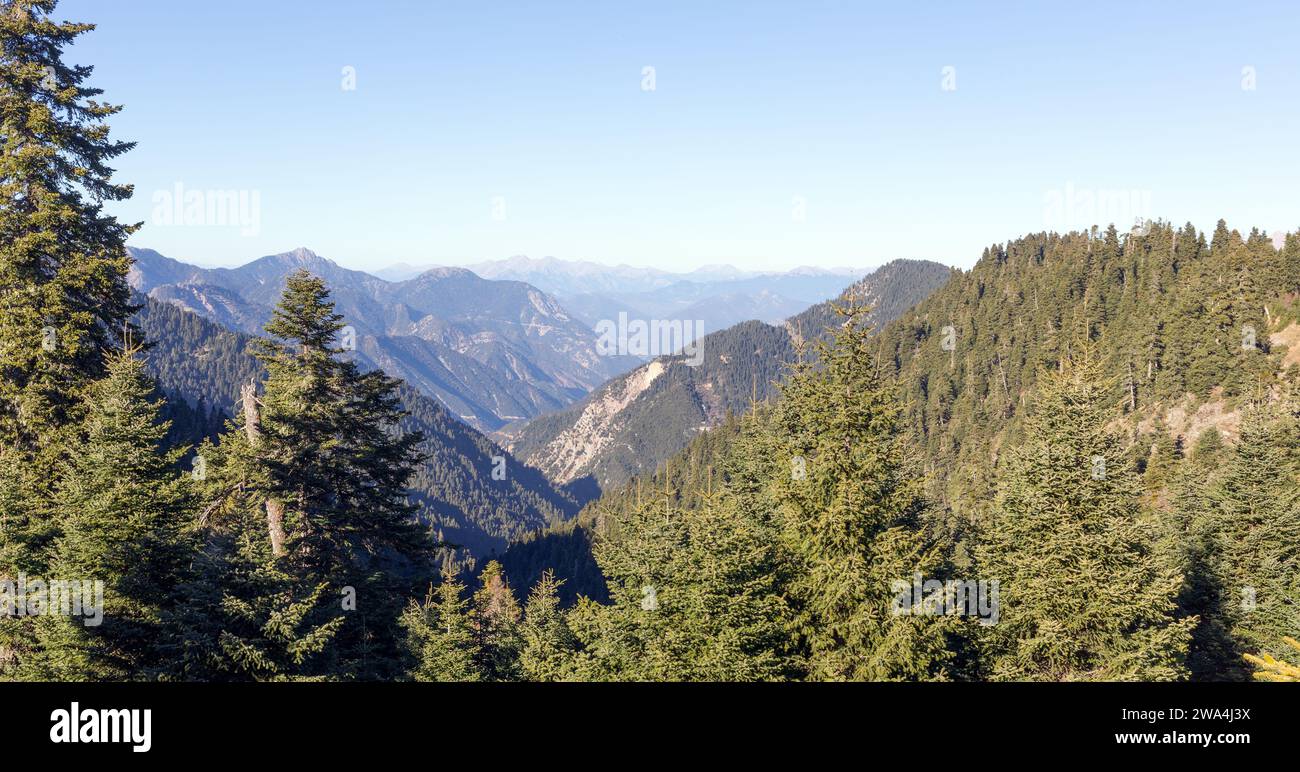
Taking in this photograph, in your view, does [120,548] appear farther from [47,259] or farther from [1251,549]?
[1251,549]

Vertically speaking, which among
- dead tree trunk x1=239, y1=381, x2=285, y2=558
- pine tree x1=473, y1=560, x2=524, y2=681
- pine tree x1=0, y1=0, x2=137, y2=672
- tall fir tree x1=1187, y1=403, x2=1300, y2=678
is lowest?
pine tree x1=473, y1=560, x2=524, y2=681

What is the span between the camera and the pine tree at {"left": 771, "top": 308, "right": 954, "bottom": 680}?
67.0 feet

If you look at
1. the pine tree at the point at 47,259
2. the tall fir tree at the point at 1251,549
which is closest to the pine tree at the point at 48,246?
the pine tree at the point at 47,259

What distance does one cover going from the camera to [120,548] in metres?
17.2

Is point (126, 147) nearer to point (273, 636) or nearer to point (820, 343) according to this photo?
point (273, 636)

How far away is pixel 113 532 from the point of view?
17.5 metres

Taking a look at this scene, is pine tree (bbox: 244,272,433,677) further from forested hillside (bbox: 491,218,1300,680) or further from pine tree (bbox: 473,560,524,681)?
forested hillside (bbox: 491,218,1300,680)

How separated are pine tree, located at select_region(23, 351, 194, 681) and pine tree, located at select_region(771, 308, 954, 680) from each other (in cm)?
1821

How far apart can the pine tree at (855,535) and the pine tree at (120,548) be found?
1821cm

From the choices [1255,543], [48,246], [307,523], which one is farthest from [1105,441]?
[48,246]

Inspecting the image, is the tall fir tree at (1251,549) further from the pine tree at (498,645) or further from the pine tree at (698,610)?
the pine tree at (498,645)

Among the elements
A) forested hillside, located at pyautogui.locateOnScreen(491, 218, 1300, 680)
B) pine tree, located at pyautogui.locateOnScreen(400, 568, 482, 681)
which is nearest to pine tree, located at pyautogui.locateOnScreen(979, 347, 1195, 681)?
forested hillside, located at pyautogui.locateOnScreen(491, 218, 1300, 680)

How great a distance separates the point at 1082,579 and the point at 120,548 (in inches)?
1105
